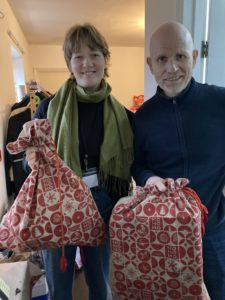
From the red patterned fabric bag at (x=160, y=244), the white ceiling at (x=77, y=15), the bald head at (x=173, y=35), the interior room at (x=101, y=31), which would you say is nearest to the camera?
the red patterned fabric bag at (x=160, y=244)

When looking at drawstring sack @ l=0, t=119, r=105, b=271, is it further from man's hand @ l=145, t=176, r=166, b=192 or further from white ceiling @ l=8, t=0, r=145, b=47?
white ceiling @ l=8, t=0, r=145, b=47

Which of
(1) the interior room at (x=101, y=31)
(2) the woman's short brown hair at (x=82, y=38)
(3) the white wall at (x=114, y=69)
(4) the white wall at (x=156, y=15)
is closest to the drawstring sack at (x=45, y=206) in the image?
(2) the woman's short brown hair at (x=82, y=38)

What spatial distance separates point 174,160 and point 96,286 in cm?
71

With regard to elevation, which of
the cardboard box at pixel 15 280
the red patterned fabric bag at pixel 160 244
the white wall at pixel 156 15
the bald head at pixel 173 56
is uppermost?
the white wall at pixel 156 15

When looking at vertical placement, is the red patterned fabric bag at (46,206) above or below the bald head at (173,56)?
below

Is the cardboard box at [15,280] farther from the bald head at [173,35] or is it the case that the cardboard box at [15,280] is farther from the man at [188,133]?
the bald head at [173,35]

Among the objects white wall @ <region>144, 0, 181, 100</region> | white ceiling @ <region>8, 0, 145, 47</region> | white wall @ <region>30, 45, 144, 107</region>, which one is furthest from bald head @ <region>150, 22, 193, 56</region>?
white wall @ <region>30, 45, 144, 107</region>

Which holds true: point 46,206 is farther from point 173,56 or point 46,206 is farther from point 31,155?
point 173,56

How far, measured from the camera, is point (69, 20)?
4.18m

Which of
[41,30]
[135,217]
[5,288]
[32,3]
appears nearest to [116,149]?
[135,217]

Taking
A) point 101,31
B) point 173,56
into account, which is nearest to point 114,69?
point 101,31

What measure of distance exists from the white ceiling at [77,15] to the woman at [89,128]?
2324mm

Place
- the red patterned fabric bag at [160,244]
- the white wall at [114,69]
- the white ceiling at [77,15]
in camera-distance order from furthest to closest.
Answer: the white wall at [114,69] < the white ceiling at [77,15] < the red patterned fabric bag at [160,244]

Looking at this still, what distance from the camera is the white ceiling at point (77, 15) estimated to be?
3377mm
